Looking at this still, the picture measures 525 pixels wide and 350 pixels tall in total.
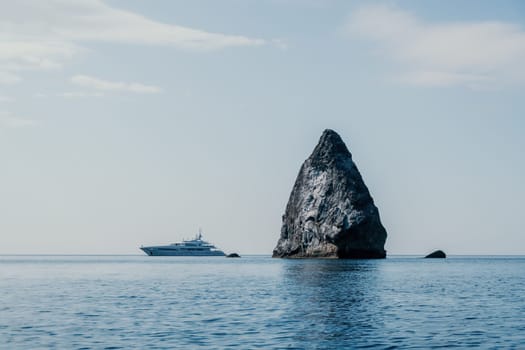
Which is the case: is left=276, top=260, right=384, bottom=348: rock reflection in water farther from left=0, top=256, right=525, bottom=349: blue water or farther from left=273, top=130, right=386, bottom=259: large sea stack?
left=273, top=130, right=386, bottom=259: large sea stack

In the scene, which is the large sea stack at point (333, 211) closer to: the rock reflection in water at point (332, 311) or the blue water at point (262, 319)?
the rock reflection in water at point (332, 311)

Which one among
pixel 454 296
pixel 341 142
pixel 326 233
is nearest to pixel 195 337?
pixel 454 296

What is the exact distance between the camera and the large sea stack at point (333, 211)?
572 ft

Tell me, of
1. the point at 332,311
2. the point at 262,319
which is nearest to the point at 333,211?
the point at 332,311

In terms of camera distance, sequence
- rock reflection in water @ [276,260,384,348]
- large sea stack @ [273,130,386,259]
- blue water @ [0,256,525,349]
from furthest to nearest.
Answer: large sea stack @ [273,130,386,259] → rock reflection in water @ [276,260,384,348] → blue water @ [0,256,525,349]

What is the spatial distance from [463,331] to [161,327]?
56.4 ft

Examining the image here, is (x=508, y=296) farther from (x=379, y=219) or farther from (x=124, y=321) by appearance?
(x=379, y=219)

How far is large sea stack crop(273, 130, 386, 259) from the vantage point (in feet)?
572

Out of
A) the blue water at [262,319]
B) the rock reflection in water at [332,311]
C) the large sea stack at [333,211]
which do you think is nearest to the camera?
the blue water at [262,319]

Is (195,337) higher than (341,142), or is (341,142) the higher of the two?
(341,142)

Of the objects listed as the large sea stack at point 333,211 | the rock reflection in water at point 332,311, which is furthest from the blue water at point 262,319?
the large sea stack at point 333,211

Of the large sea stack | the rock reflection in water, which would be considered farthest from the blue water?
the large sea stack

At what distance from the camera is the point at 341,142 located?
192 metres

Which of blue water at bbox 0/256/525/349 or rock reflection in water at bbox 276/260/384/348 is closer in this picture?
blue water at bbox 0/256/525/349
